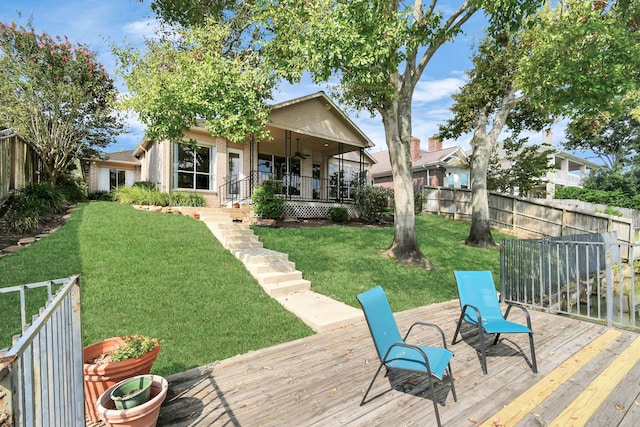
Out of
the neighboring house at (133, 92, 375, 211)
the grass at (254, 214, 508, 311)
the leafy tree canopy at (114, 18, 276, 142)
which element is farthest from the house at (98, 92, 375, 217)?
the grass at (254, 214, 508, 311)

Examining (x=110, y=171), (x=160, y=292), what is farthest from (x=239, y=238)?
(x=110, y=171)

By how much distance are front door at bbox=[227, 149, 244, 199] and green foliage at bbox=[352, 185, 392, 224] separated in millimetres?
5925

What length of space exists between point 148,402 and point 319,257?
6553 mm

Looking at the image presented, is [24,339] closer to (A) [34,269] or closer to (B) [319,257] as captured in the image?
(A) [34,269]

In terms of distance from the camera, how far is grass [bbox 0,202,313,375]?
4.15 metres

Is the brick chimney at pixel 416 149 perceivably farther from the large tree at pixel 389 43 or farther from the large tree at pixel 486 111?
the large tree at pixel 389 43

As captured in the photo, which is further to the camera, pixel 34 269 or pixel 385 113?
pixel 385 113

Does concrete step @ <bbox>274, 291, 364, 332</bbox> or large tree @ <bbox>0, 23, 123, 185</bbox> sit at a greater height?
large tree @ <bbox>0, 23, 123, 185</bbox>

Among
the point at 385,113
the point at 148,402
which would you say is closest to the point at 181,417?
the point at 148,402

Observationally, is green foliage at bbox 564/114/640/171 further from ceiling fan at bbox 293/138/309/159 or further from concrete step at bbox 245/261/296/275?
concrete step at bbox 245/261/296/275

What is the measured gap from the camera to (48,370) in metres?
1.44

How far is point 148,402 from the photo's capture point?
234 centimetres

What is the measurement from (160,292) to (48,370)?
4.25 meters

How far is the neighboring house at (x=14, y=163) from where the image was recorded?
27.8 feet
